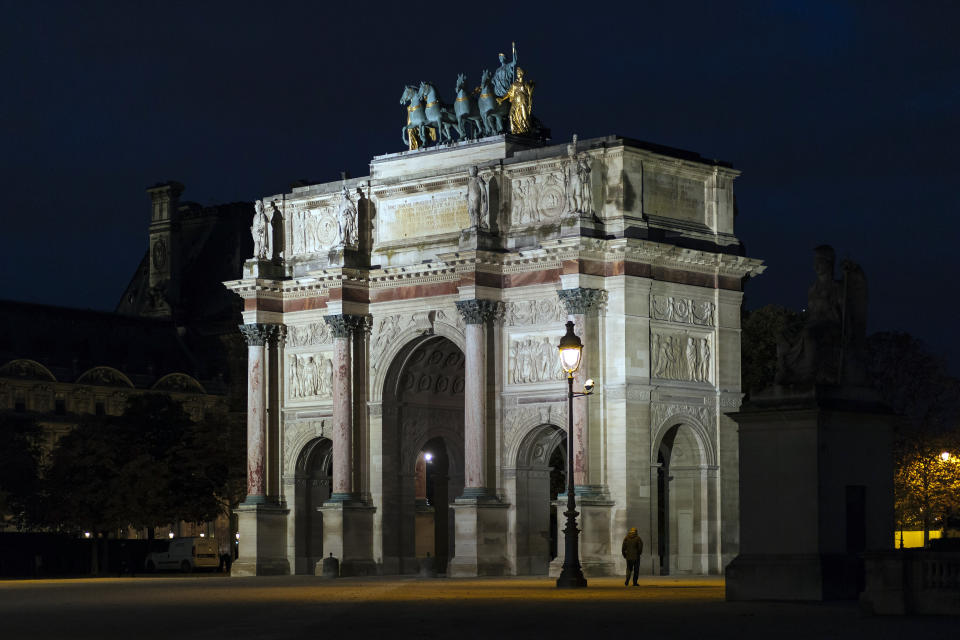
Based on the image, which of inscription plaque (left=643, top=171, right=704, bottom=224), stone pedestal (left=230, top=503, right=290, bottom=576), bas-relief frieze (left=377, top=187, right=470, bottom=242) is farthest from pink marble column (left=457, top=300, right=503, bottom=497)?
stone pedestal (left=230, top=503, right=290, bottom=576)

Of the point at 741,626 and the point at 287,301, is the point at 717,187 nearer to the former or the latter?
the point at 287,301

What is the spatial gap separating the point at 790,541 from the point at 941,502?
164ft

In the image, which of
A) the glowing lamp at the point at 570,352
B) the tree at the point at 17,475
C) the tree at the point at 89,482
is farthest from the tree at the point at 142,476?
the glowing lamp at the point at 570,352

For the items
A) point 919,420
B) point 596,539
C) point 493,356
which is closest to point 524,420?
point 493,356

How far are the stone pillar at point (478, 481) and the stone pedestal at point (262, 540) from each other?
9.73 metres

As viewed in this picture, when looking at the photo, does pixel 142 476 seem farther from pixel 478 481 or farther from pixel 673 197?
pixel 673 197

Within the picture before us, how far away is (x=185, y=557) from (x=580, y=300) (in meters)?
39.5

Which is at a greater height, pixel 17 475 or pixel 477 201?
pixel 477 201

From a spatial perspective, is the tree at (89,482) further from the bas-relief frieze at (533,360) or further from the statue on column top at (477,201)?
the statue on column top at (477,201)

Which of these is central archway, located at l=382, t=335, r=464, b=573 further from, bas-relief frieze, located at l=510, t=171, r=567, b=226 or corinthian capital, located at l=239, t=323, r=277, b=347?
bas-relief frieze, located at l=510, t=171, r=567, b=226

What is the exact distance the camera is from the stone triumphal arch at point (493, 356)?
6200cm

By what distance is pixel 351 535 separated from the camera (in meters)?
68.1

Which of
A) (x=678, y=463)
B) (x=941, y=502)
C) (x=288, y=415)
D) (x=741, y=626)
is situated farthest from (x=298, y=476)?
(x=741, y=626)

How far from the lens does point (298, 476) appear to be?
240ft
